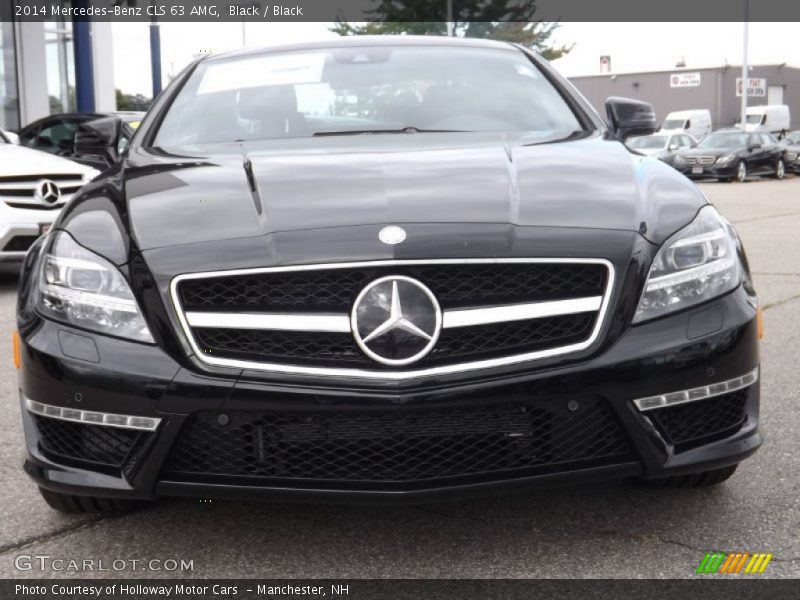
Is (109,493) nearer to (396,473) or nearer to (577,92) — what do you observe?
(396,473)

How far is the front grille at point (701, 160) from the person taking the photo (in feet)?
97.3

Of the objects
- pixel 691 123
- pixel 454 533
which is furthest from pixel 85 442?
pixel 691 123

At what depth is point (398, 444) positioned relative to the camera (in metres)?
2.54

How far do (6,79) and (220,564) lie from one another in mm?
21179

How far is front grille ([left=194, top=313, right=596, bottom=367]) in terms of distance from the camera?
2551 mm

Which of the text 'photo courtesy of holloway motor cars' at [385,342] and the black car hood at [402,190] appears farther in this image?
the black car hood at [402,190]

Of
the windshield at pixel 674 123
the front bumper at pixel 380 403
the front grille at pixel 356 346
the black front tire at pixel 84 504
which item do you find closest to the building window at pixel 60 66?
the black front tire at pixel 84 504

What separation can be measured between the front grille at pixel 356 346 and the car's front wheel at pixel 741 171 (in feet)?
95.5

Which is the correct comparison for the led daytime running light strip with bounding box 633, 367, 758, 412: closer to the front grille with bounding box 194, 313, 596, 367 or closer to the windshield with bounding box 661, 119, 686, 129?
the front grille with bounding box 194, 313, 596, 367

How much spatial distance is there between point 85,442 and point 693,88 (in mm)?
59870

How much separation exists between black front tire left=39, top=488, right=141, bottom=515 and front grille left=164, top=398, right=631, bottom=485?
1.77 ft

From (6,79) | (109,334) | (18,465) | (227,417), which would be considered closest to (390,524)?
(227,417)

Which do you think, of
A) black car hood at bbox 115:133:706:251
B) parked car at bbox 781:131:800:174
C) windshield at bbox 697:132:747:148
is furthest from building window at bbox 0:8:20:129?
parked car at bbox 781:131:800:174

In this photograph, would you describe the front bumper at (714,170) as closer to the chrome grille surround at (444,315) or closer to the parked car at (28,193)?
the parked car at (28,193)
